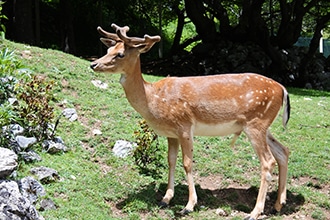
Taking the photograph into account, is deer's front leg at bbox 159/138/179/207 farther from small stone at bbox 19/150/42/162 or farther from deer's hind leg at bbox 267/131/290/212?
small stone at bbox 19/150/42/162

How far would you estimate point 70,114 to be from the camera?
25.0 feet

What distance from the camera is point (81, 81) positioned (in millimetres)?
9227

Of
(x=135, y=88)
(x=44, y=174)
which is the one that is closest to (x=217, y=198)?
(x=135, y=88)

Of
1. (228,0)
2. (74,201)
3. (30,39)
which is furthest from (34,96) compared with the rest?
(228,0)

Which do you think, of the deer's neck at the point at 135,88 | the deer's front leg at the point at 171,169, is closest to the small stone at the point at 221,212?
the deer's front leg at the point at 171,169

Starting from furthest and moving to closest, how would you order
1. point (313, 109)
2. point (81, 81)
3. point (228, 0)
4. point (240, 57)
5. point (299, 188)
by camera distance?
point (228, 0) < point (240, 57) < point (313, 109) < point (81, 81) < point (299, 188)

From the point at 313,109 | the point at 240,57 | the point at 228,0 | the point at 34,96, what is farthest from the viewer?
the point at 228,0

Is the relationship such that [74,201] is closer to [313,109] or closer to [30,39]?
[313,109]

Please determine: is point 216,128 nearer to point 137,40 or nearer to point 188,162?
point 188,162

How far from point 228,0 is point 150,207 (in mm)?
15624

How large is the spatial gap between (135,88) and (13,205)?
1867 millimetres

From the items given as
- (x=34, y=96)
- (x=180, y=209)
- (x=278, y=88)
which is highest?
(x=278, y=88)

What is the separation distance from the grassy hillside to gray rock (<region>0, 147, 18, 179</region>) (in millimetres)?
631

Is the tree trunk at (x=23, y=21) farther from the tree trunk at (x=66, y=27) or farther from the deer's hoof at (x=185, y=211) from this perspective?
the deer's hoof at (x=185, y=211)
